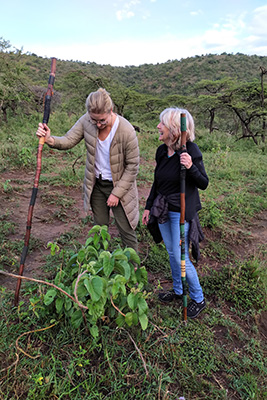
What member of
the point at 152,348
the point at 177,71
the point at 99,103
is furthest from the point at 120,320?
the point at 177,71

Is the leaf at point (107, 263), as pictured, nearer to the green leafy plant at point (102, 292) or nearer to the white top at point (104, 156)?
the green leafy plant at point (102, 292)

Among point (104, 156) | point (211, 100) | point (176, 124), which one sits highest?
point (211, 100)

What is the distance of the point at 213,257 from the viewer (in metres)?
3.35

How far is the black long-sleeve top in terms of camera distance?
1937mm

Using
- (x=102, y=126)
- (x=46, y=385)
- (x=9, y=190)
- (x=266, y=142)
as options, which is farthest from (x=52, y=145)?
(x=266, y=142)

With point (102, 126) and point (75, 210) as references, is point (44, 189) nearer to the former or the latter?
point (75, 210)

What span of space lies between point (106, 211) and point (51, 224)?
151 centimetres

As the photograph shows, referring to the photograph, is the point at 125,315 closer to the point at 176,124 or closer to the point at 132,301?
the point at 132,301

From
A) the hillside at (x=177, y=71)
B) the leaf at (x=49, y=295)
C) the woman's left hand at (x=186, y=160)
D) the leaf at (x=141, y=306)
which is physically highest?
the hillside at (x=177, y=71)

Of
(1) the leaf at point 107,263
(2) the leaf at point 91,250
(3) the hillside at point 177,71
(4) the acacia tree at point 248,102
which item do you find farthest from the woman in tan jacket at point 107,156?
(3) the hillside at point 177,71

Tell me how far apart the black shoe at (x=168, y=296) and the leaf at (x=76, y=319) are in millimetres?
967

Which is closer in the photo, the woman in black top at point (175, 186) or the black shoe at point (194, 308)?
the woman in black top at point (175, 186)

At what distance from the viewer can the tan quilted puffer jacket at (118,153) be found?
2170 millimetres

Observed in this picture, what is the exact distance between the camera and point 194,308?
231cm
